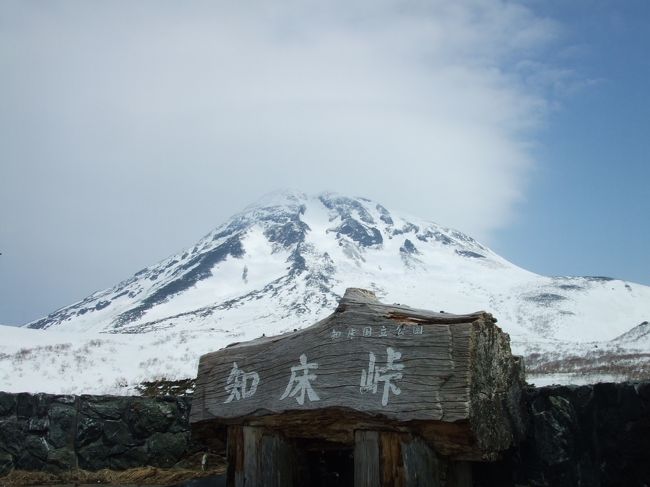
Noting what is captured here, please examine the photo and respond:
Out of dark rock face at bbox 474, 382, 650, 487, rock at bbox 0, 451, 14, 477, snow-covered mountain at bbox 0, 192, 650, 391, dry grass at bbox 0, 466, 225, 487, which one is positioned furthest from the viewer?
snow-covered mountain at bbox 0, 192, 650, 391

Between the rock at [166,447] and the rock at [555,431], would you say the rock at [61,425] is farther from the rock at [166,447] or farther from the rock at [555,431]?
the rock at [555,431]

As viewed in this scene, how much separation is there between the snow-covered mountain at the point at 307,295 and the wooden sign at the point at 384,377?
10.3 m

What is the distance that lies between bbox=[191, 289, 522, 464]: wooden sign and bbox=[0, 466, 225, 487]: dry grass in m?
2.03

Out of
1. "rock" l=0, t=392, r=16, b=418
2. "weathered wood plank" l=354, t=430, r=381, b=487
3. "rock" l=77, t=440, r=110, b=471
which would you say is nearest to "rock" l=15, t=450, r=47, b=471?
"rock" l=77, t=440, r=110, b=471

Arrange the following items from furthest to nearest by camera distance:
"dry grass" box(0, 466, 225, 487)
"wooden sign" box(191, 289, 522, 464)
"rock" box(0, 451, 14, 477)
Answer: "rock" box(0, 451, 14, 477)
"dry grass" box(0, 466, 225, 487)
"wooden sign" box(191, 289, 522, 464)

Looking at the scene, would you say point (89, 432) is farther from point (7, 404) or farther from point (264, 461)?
point (264, 461)

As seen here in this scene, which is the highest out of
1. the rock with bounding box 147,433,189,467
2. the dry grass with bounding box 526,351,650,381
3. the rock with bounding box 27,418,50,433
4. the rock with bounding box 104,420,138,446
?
the dry grass with bounding box 526,351,650,381

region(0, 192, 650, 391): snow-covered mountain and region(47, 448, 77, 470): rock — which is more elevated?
region(0, 192, 650, 391): snow-covered mountain

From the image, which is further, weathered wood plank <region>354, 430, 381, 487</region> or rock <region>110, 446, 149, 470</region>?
rock <region>110, 446, 149, 470</region>

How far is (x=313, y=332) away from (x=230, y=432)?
4.41 ft

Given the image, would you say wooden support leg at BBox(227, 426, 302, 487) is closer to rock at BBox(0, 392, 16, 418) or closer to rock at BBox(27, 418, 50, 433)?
rock at BBox(27, 418, 50, 433)

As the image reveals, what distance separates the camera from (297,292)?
10412 centimetres

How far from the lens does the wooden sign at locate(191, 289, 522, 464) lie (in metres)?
4.52

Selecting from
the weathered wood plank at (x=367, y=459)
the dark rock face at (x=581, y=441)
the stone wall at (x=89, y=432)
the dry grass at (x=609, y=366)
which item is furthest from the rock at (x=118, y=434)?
the dry grass at (x=609, y=366)
